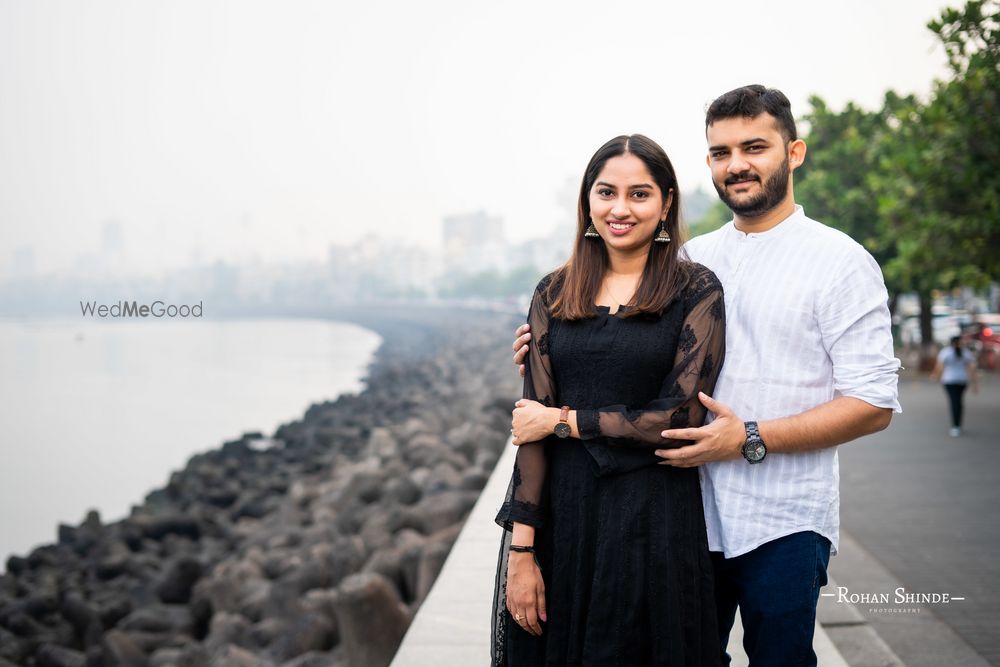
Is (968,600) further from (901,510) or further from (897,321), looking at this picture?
(897,321)

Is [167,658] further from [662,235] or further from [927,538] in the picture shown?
[927,538]

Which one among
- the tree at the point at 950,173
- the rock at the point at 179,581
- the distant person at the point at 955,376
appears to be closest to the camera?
the rock at the point at 179,581

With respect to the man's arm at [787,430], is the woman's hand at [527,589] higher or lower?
lower

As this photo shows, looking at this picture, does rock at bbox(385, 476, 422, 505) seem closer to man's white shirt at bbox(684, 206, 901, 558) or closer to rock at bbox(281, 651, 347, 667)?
rock at bbox(281, 651, 347, 667)

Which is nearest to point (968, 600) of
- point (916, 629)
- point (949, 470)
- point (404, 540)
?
point (916, 629)

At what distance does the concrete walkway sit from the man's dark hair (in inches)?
81.1

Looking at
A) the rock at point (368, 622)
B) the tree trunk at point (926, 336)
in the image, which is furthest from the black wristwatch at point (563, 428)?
the tree trunk at point (926, 336)

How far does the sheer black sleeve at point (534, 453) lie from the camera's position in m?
2.12

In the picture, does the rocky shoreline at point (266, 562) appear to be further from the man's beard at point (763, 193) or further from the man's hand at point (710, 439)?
the man's beard at point (763, 193)

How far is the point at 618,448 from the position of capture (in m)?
2.06

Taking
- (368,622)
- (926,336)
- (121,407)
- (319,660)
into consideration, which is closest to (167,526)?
(319,660)

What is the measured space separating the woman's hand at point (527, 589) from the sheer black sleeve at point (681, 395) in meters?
0.33

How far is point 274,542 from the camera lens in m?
7.95

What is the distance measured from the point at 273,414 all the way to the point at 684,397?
24346 millimetres
